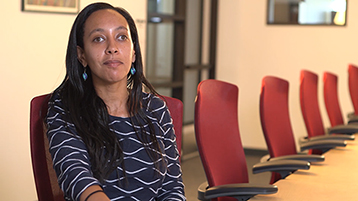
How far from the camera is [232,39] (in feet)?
21.0

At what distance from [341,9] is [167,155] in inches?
188

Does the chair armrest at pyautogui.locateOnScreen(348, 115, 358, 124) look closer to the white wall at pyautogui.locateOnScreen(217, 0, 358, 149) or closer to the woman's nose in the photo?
the white wall at pyautogui.locateOnScreen(217, 0, 358, 149)

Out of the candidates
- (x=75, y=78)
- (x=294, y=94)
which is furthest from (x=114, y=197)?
(x=294, y=94)

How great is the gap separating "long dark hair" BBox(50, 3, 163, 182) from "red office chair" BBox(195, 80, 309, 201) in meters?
0.42

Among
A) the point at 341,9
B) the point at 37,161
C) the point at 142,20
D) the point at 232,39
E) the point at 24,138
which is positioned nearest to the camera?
the point at 37,161

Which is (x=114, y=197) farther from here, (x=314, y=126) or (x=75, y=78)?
(x=314, y=126)

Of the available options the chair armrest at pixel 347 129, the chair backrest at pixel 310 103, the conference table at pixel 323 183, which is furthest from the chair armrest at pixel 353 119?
the conference table at pixel 323 183

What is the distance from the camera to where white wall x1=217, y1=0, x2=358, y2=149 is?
235 inches

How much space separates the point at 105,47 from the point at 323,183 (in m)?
1.08

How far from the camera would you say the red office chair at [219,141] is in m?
2.19

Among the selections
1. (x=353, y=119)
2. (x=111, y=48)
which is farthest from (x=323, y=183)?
(x=353, y=119)

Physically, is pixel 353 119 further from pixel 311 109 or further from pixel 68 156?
pixel 68 156

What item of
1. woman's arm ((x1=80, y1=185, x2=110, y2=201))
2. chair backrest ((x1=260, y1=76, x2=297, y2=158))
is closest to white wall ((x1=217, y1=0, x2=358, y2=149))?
chair backrest ((x1=260, y1=76, x2=297, y2=158))

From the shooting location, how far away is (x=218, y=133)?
2.34 metres
